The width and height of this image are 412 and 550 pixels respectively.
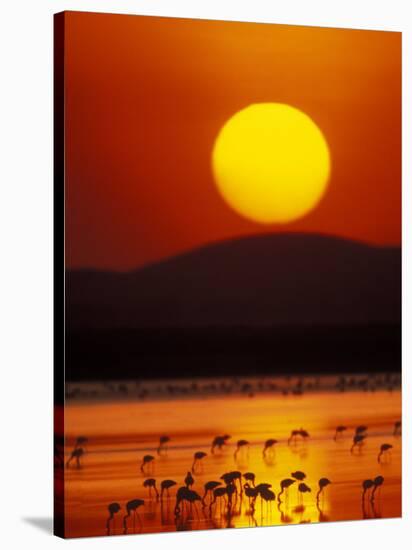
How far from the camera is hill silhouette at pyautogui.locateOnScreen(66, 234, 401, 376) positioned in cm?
998

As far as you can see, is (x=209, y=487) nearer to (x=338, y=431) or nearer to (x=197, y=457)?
(x=197, y=457)

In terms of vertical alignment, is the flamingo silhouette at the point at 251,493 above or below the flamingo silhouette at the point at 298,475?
below

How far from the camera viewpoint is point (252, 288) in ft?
34.0

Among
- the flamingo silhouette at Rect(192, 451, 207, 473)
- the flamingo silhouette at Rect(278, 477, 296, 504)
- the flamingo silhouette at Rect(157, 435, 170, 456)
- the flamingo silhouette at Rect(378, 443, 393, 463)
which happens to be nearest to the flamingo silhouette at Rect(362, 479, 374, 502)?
the flamingo silhouette at Rect(378, 443, 393, 463)

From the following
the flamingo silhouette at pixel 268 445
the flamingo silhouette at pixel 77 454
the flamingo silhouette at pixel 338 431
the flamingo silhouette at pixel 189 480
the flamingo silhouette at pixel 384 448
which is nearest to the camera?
the flamingo silhouette at pixel 77 454

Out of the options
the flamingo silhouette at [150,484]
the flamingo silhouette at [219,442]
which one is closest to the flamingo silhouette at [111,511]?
the flamingo silhouette at [150,484]

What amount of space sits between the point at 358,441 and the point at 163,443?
51.5 inches

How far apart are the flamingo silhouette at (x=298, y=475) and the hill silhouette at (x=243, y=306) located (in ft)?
2.26

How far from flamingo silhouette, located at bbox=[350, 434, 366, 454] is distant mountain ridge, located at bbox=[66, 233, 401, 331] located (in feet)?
2.36

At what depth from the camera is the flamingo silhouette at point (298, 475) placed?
10.4 metres

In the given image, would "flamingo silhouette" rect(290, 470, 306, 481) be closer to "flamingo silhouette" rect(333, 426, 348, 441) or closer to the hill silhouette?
"flamingo silhouette" rect(333, 426, 348, 441)

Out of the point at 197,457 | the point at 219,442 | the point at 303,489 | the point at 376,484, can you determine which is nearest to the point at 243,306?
the point at 219,442

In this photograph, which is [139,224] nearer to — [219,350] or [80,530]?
[219,350]

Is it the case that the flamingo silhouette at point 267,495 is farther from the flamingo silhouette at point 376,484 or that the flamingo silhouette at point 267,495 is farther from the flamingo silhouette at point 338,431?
the flamingo silhouette at point 376,484
